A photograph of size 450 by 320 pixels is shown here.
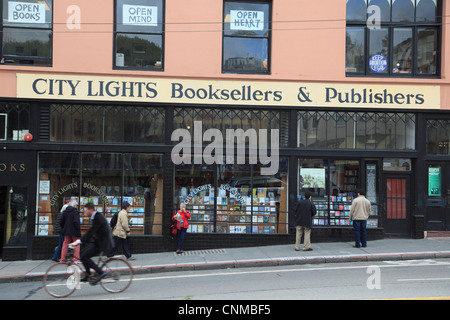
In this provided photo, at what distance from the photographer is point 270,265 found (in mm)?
11570

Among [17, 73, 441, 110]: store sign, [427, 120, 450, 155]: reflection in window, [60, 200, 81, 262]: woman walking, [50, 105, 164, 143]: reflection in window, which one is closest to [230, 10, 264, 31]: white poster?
[17, 73, 441, 110]: store sign

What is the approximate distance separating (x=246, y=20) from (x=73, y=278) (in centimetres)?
958

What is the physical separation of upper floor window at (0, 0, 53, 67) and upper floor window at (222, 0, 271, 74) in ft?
18.1

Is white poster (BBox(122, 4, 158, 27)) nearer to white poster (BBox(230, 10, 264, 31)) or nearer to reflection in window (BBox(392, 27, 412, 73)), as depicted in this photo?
white poster (BBox(230, 10, 264, 31))

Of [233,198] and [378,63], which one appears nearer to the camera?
[233,198]

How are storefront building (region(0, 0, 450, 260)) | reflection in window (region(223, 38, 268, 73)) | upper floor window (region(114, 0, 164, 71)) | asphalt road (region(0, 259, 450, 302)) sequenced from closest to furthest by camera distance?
asphalt road (region(0, 259, 450, 302)), storefront building (region(0, 0, 450, 260)), upper floor window (region(114, 0, 164, 71)), reflection in window (region(223, 38, 268, 73))

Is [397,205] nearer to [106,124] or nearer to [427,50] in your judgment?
[427,50]

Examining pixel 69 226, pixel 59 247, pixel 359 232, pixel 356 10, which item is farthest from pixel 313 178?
pixel 59 247

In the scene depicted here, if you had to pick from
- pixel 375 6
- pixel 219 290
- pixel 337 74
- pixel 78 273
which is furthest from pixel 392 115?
pixel 78 273

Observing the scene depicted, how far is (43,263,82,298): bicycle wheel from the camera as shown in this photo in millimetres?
8391

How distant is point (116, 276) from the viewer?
343 inches

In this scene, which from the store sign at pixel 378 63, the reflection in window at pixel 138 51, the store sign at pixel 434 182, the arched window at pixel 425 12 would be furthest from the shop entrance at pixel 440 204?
the reflection in window at pixel 138 51

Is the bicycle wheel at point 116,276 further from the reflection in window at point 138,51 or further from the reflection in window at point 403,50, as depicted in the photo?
the reflection in window at point 403,50

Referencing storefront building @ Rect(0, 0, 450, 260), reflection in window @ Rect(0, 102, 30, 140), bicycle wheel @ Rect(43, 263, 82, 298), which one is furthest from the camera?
storefront building @ Rect(0, 0, 450, 260)
